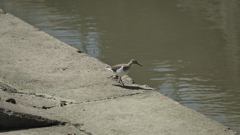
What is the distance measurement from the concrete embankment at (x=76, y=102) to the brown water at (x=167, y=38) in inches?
45.8

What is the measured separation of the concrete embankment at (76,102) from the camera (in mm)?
3385

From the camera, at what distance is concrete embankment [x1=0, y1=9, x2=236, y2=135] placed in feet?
11.1

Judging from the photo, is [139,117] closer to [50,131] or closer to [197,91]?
[50,131]

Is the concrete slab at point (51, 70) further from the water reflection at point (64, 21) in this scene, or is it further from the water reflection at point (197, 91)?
the water reflection at point (64, 21)

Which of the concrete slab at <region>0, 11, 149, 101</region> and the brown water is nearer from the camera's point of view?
the concrete slab at <region>0, 11, 149, 101</region>

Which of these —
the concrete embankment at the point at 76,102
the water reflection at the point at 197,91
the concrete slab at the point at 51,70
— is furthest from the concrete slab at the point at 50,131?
the water reflection at the point at 197,91

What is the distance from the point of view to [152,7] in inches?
515

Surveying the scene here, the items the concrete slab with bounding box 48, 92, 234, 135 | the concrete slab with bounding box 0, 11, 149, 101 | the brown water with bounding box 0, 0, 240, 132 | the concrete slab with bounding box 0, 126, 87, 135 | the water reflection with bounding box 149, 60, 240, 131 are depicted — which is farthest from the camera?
the brown water with bounding box 0, 0, 240, 132

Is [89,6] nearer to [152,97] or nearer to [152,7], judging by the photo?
[152,7]

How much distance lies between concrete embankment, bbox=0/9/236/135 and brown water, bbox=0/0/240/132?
116 centimetres

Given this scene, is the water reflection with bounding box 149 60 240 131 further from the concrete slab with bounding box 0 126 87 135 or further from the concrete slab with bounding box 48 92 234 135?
the concrete slab with bounding box 0 126 87 135

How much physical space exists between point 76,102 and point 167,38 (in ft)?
17.3

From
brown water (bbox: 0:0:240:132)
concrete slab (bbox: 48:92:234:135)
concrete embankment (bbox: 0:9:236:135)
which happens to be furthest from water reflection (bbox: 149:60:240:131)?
concrete slab (bbox: 48:92:234:135)

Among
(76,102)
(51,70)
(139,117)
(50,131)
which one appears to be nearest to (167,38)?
(51,70)
